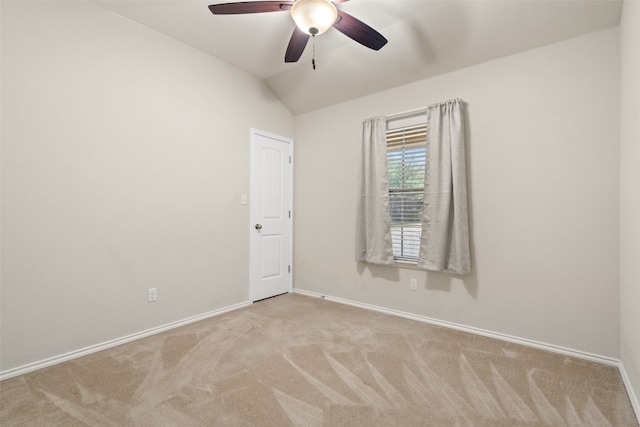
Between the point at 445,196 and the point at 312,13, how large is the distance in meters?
1.91

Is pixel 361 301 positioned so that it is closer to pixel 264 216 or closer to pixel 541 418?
pixel 264 216

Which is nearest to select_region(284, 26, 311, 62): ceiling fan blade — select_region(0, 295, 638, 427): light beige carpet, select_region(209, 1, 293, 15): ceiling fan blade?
select_region(209, 1, 293, 15): ceiling fan blade

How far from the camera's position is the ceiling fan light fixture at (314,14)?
5.82 ft

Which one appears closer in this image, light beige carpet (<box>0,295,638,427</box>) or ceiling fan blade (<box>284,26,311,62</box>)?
light beige carpet (<box>0,295,638,427</box>)

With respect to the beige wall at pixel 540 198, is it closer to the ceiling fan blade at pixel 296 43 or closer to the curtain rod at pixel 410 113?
the curtain rod at pixel 410 113

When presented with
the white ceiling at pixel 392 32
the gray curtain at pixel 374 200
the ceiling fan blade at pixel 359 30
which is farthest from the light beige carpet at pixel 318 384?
the white ceiling at pixel 392 32

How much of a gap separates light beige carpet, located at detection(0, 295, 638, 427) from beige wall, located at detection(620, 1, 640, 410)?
1.02 feet

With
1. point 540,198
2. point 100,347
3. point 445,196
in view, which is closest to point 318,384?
point 100,347

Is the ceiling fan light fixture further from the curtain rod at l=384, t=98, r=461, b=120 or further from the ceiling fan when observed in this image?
the curtain rod at l=384, t=98, r=461, b=120

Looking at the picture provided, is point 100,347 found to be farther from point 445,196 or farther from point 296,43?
point 445,196

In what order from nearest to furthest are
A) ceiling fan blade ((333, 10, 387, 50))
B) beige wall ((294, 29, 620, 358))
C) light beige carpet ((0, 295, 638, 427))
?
1. light beige carpet ((0, 295, 638, 427))
2. ceiling fan blade ((333, 10, 387, 50))
3. beige wall ((294, 29, 620, 358))

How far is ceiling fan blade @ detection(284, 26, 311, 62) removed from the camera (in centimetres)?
212

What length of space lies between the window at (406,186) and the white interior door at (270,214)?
1.42m

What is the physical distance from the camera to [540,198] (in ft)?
8.12
